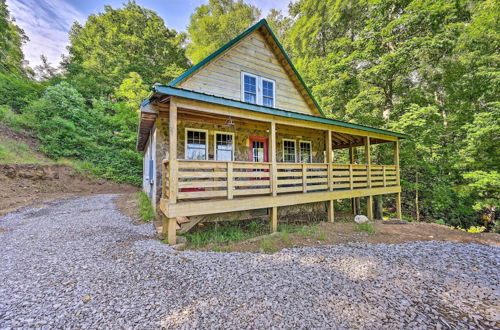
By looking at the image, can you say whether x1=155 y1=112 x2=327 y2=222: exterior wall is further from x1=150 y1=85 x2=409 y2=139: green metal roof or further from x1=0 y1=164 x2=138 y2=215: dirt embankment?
x1=0 y1=164 x2=138 y2=215: dirt embankment

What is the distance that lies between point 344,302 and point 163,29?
29321mm

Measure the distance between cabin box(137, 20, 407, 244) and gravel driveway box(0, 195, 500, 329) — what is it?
57.0 inches

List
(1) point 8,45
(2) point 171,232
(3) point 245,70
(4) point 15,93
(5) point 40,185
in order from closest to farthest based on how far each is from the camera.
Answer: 1. (2) point 171,232
2. (3) point 245,70
3. (5) point 40,185
4. (4) point 15,93
5. (1) point 8,45

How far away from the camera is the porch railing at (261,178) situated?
4.84 m

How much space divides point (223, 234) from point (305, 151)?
6082 mm

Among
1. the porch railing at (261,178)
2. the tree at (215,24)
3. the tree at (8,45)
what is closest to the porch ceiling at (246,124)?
the porch railing at (261,178)

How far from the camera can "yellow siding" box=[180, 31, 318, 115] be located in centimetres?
768

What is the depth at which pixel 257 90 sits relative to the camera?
28.9ft

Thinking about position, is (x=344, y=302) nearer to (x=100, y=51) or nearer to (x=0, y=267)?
(x=0, y=267)

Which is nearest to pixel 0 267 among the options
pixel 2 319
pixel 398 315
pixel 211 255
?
pixel 2 319

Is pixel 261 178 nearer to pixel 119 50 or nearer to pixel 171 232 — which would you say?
pixel 171 232

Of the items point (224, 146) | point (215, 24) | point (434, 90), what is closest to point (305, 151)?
point (224, 146)

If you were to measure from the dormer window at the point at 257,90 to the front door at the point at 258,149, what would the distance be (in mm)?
1680

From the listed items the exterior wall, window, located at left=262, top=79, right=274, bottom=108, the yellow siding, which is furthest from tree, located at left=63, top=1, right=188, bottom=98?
the exterior wall
